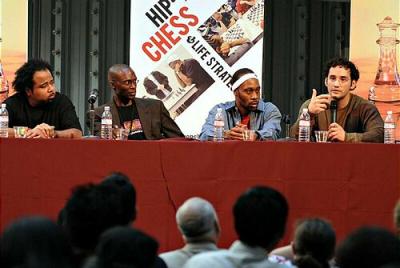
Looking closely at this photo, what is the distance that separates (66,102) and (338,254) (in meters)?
4.46

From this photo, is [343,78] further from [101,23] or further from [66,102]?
[101,23]

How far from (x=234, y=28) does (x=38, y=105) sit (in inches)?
143

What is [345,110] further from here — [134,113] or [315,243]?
[315,243]

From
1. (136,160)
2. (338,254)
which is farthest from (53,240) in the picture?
(136,160)

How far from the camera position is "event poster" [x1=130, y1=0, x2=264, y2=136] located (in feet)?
37.1

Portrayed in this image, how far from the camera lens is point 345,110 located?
823 cm

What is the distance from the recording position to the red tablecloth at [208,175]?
7117 mm

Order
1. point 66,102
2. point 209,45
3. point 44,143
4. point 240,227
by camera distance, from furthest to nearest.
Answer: point 209,45 → point 66,102 → point 44,143 → point 240,227

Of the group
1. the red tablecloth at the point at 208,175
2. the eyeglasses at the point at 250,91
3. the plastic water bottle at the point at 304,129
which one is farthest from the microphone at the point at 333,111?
the red tablecloth at the point at 208,175

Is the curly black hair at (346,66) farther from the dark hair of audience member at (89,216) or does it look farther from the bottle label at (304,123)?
the dark hair of audience member at (89,216)

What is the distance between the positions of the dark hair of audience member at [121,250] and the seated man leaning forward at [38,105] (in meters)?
4.14

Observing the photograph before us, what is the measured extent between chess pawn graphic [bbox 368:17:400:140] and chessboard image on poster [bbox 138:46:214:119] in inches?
76.7

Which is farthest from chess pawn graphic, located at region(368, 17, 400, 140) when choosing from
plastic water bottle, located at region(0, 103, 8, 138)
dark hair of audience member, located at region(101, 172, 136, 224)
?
dark hair of audience member, located at region(101, 172, 136, 224)

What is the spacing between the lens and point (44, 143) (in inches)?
282
